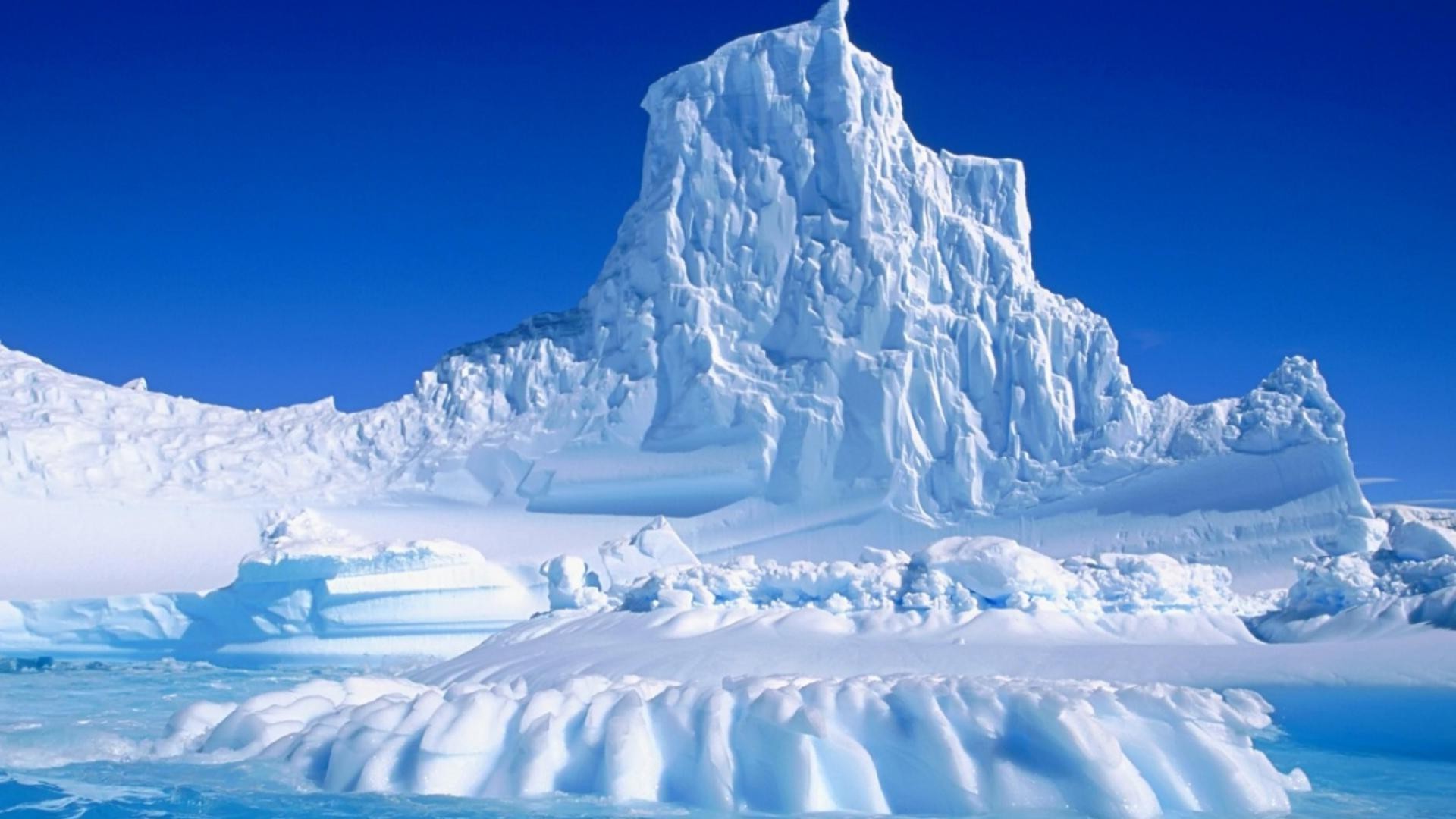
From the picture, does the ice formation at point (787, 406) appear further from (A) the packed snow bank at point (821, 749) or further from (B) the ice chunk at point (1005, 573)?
(A) the packed snow bank at point (821, 749)

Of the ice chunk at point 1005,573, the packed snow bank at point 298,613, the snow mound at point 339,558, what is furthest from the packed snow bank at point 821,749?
the packed snow bank at point 298,613

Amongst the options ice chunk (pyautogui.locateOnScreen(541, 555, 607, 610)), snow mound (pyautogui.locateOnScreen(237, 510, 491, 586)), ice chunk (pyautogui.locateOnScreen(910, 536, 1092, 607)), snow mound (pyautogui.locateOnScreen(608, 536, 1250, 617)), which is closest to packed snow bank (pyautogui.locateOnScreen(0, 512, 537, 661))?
snow mound (pyautogui.locateOnScreen(237, 510, 491, 586))

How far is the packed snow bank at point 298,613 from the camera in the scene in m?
18.1

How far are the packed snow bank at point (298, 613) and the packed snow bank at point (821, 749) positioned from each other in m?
11.4

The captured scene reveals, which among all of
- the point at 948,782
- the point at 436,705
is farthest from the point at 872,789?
the point at 436,705

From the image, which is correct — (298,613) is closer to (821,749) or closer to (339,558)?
(339,558)

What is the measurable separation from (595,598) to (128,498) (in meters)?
10.1

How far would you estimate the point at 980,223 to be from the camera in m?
25.3

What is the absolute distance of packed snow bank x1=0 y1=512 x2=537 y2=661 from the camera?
18.1 m

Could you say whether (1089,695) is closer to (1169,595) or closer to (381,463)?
(1169,595)

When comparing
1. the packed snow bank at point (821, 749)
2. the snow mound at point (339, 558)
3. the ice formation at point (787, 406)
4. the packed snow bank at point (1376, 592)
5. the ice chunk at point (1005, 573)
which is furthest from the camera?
the ice formation at point (787, 406)

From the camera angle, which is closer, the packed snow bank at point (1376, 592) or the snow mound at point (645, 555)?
the packed snow bank at point (1376, 592)

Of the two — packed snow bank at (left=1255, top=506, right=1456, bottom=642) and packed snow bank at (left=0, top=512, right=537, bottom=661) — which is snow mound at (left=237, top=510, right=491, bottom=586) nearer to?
packed snow bank at (left=0, top=512, right=537, bottom=661)

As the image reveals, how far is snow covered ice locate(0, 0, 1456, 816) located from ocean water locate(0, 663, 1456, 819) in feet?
4.39
